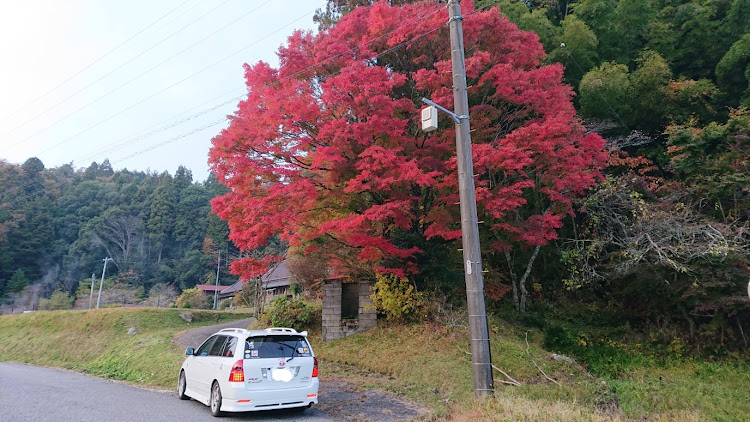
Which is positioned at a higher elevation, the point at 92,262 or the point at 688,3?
the point at 688,3

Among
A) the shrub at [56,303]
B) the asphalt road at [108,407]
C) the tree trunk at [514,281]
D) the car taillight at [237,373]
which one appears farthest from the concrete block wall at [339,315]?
the shrub at [56,303]

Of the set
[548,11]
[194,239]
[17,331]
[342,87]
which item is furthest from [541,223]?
[194,239]

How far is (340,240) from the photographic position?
13.1 metres

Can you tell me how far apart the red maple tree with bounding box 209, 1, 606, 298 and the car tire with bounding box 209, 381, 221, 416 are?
4.84m

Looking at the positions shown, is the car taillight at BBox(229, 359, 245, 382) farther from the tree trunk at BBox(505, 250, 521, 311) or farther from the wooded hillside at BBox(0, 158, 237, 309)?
the wooded hillside at BBox(0, 158, 237, 309)

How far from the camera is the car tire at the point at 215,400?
6415mm

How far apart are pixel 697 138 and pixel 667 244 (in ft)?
11.7

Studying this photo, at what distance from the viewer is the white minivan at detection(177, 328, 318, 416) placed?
20.2 feet

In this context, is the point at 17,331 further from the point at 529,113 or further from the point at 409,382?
the point at 529,113

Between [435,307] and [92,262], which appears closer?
[435,307]

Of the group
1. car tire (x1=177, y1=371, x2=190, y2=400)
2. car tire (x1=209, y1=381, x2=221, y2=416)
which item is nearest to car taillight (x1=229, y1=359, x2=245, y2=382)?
car tire (x1=209, y1=381, x2=221, y2=416)

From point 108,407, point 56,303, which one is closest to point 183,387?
point 108,407

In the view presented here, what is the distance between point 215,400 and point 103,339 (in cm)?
1863

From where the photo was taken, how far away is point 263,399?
6.20 meters
